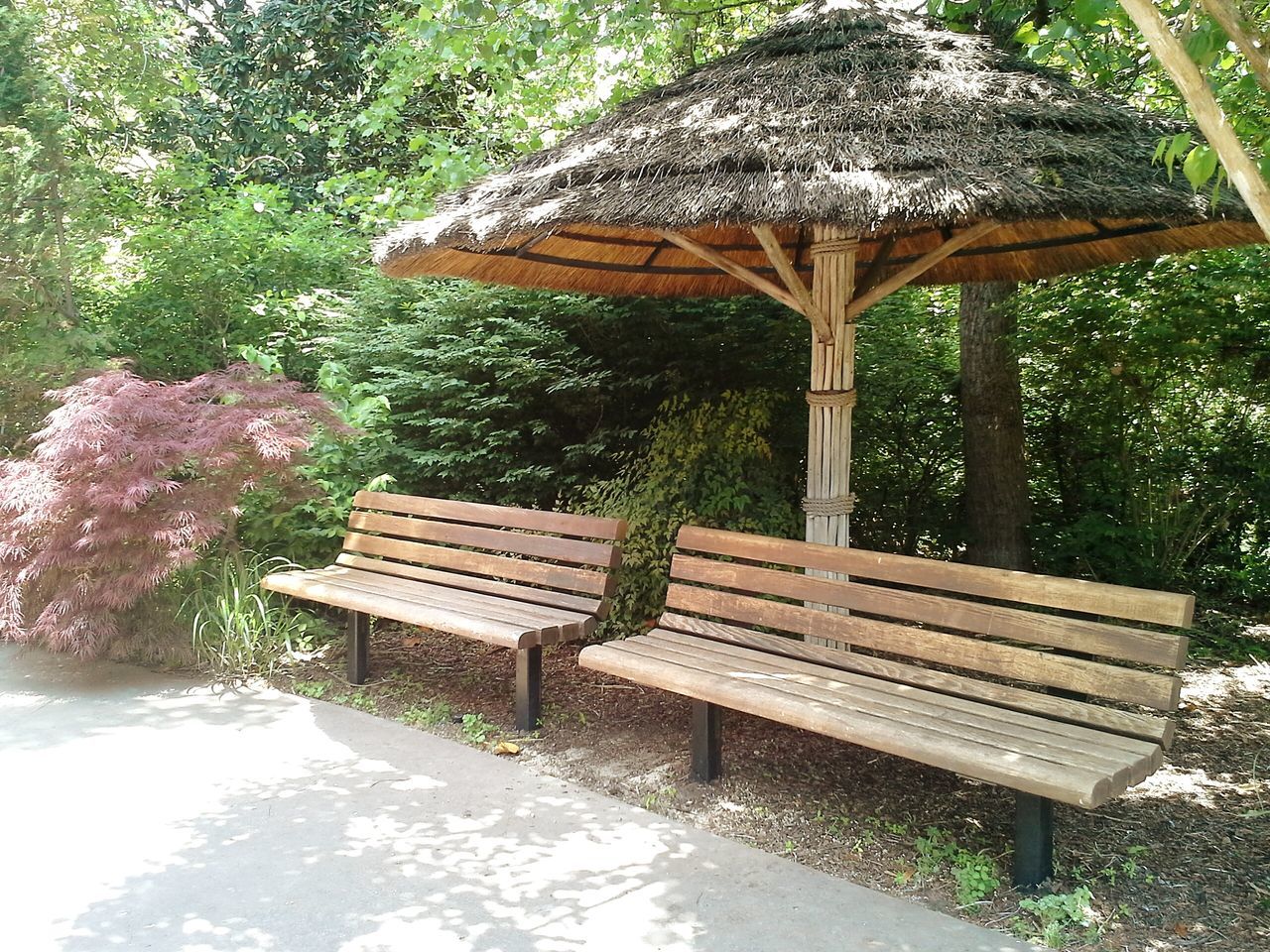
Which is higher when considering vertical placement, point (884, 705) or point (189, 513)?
point (189, 513)

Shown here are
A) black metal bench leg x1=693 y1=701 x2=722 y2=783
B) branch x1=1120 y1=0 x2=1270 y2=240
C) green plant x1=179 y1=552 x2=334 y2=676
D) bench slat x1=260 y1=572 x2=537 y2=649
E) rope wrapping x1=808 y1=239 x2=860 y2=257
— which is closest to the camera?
branch x1=1120 y1=0 x2=1270 y2=240

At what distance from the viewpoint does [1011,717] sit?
3246mm

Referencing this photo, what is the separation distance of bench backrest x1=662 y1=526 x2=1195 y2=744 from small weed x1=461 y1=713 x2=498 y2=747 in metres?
1.02

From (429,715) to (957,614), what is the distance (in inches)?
106

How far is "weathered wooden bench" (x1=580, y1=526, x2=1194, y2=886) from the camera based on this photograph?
9.70 ft

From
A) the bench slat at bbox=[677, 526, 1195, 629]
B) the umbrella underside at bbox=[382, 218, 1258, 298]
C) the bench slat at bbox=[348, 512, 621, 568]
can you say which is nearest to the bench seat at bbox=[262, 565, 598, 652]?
the bench slat at bbox=[348, 512, 621, 568]

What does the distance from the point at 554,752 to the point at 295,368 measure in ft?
17.4

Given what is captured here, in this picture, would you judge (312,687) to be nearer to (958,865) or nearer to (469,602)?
(469,602)

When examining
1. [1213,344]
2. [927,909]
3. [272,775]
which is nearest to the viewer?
[927,909]

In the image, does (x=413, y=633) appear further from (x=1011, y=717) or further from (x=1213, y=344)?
(x=1213, y=344)

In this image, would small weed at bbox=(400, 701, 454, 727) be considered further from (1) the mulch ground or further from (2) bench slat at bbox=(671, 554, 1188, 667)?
(2) bench slat at bbox=(671, 554, 1188, 667)

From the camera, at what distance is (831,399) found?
4.41 metres

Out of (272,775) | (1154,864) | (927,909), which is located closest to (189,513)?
(272,775)

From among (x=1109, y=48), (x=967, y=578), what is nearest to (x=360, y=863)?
(x=967, y=578)
